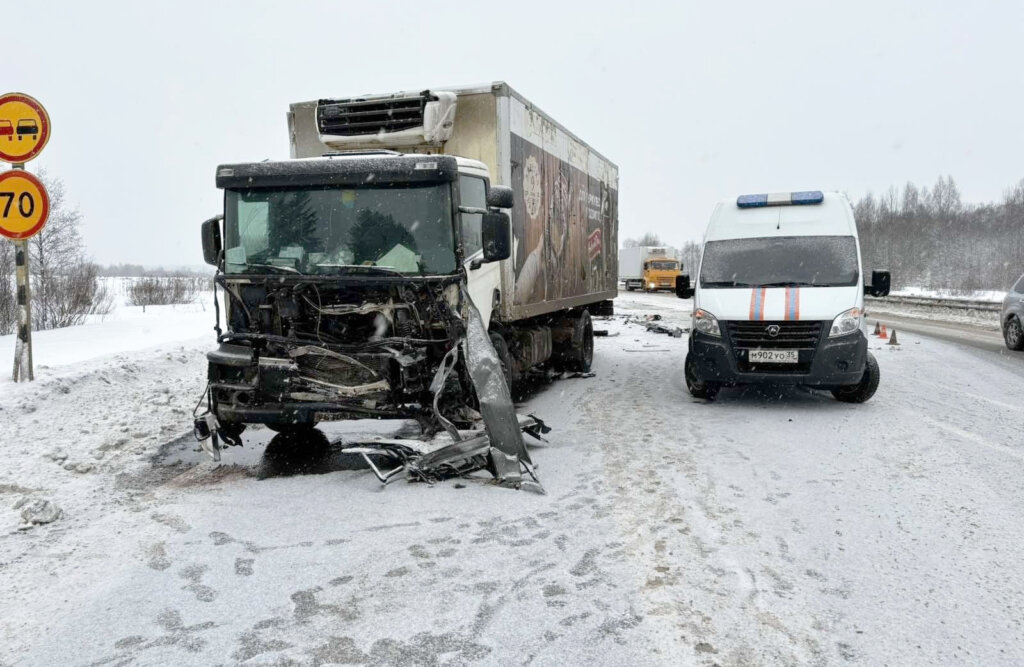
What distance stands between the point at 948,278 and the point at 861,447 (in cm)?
6450

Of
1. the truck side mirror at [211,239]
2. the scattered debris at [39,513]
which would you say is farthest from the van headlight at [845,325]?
the scattered debris at [39,513]

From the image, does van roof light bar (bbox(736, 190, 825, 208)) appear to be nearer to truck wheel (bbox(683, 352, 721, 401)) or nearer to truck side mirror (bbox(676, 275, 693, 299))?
truck side mirror (bbox(676, 275, 693, 299))

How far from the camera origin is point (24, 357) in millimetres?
8570

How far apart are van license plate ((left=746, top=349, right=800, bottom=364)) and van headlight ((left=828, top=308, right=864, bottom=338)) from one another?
422 mm

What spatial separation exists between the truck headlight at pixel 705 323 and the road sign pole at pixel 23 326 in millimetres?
7410

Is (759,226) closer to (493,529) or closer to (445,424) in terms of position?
(445,424)

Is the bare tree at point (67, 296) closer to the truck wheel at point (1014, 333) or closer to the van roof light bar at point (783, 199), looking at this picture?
the van roof light bar at point (783, 199)

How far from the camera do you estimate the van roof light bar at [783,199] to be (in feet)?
30.3

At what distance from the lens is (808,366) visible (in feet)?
26.1

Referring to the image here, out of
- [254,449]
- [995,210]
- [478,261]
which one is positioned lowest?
[254,449]

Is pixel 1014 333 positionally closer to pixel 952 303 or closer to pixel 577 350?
pixel 577 350

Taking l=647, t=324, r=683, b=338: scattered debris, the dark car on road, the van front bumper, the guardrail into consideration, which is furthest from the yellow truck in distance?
the van front bumper

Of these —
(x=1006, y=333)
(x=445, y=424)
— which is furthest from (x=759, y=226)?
(x=1006, y=333)

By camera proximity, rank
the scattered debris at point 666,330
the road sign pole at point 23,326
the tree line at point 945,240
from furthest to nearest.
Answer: the tree line at point 945,240
the scattered debris at point 666,330
the road sign pole at point 23,326
